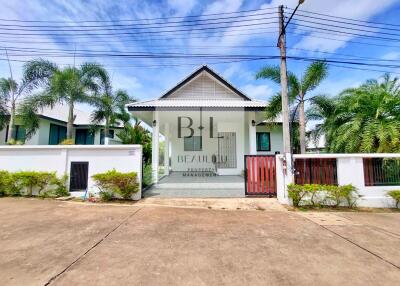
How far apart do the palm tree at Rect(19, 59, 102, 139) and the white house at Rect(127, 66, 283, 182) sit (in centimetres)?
364

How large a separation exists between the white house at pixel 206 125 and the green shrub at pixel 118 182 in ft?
9.94

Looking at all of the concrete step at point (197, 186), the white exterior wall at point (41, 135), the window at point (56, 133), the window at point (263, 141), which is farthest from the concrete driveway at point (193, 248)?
the window at point (56, 133)

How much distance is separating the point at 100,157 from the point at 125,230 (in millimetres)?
3844

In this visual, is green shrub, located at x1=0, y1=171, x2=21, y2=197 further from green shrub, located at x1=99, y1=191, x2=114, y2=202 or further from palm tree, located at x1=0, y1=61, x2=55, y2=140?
palm tree, located at x1=0, y1=61, x2=55, y2=140

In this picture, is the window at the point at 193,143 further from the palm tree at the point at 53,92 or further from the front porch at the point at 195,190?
the palm tree at the point at 53,92

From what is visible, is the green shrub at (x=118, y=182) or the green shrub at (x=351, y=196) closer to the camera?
the green shrub at (x=351, y=196)

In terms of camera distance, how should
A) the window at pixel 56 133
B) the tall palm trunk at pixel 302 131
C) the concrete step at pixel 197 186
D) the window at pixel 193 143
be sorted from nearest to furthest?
1. the tall palm trunk at pixel 302 131
2. the concrete step at pixel 197 186
3. the window at pixel 193 143
4. the window at pixel 56 133

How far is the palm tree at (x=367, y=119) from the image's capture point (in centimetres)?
838

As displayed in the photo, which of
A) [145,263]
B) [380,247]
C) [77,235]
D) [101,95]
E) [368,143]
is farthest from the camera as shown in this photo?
[101,95]

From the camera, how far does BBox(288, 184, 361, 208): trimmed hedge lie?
669cm

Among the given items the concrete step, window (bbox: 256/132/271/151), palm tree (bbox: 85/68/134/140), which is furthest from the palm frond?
palm tree (bbox: 85/68/134/140)

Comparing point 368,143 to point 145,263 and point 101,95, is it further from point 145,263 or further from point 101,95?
point 101,95

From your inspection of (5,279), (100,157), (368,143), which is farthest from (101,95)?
(368,143)

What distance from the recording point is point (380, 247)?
381 cm
